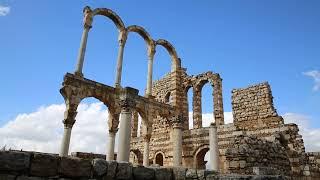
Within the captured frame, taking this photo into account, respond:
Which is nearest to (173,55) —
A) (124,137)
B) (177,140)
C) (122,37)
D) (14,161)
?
(122,37)

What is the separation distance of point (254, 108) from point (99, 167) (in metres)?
15.7

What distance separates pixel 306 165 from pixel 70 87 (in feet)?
40.2

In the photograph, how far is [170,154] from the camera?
21.2 m

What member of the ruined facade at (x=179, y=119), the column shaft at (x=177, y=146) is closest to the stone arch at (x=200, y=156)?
the ruined facade at (x=179, y=119)

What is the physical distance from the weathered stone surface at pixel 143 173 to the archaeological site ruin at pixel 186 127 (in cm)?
26

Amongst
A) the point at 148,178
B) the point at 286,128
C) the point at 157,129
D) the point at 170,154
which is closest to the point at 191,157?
the point at 170,154

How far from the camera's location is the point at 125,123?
47.4 ft

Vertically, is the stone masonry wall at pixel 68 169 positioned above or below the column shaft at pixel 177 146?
below

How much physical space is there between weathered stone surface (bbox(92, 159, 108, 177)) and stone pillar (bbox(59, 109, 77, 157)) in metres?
11.8

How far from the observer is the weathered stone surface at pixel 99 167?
13.7 ft

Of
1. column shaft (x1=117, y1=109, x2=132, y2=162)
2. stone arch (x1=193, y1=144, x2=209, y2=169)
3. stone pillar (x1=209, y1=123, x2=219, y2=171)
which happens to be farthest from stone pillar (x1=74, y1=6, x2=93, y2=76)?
stone arch (x1=193, y1=144, x2=209, y2=169)

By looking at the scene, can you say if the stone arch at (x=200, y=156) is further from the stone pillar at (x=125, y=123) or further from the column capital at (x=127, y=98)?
the column capital at (x=127, y=98)

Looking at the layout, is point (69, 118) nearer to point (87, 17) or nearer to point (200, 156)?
point (87, 17)

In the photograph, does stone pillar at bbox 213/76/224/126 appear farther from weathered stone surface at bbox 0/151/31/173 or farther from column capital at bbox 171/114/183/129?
weathered stone surface at bbox 0/151/31/173
